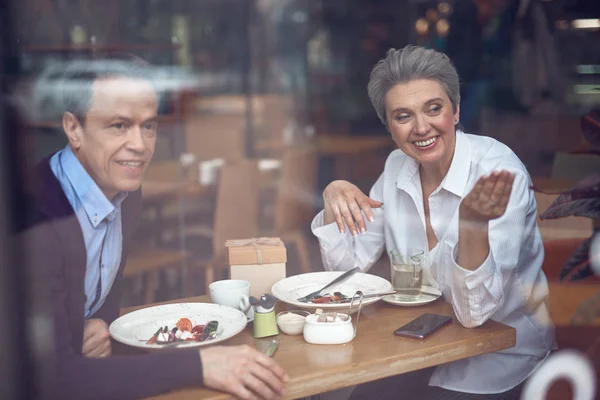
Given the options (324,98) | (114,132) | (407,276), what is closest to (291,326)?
(407,276)

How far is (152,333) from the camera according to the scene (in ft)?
5.73

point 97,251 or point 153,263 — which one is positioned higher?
point 97,251

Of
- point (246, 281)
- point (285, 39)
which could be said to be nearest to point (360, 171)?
point (246, 281)

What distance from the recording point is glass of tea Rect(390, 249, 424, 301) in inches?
78.4

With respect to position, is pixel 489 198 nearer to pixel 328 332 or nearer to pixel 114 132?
pixel 328 332

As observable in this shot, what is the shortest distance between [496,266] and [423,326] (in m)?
0.28

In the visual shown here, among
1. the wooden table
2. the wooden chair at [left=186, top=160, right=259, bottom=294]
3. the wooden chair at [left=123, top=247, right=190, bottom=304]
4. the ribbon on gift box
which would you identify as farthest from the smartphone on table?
the wooden chair at [left=186, top=160, right=259, bottom=294]

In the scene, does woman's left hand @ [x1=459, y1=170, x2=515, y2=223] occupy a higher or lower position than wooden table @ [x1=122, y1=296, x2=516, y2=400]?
higher

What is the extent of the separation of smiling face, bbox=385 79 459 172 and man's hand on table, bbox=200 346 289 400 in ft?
2.86

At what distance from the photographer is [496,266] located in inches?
73.5

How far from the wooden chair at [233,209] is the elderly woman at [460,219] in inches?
42.9

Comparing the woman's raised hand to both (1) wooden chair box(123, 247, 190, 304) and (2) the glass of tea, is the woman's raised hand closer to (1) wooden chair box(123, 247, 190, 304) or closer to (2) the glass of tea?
(2) the glass of tea

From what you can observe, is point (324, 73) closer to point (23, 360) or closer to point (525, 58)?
point (525, 58)

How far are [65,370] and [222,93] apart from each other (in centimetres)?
394
